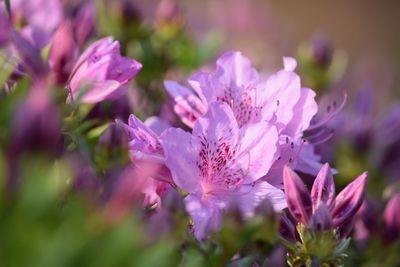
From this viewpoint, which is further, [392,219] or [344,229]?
[392,219]

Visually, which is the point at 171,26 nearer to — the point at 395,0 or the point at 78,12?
the point at 78,12

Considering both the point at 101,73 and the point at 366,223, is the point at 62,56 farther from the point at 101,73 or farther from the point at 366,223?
the point at 366,223

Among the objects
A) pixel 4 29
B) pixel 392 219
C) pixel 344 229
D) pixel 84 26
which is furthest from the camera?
pixel 84 26

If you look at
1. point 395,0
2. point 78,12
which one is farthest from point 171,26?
point 395,0

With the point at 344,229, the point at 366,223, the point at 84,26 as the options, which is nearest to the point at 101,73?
the point at 344,229

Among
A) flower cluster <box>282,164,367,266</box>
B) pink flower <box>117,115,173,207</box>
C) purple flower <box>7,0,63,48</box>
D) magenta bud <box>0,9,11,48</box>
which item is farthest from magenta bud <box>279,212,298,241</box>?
purple flower <box>7,0,63,48</box>

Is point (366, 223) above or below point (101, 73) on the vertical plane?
below

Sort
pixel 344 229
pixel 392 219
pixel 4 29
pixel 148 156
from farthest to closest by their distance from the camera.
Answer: pixel 392 219 < pixel 4 29 < pixel 344 229 < pixel 148 156
